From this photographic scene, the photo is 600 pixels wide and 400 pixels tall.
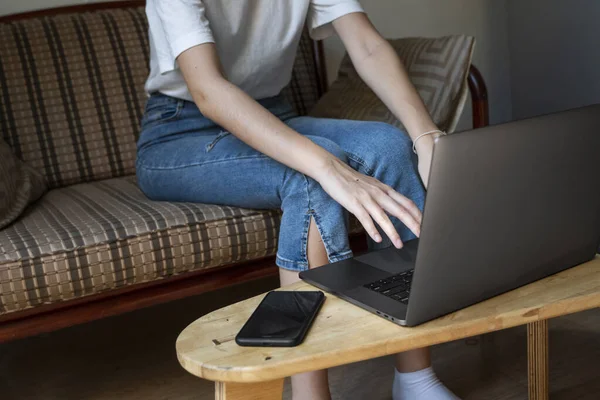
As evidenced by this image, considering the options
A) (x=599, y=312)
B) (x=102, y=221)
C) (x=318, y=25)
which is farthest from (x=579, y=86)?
(x=102, y=221)

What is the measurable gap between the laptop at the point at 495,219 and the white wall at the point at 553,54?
1431 millimetres

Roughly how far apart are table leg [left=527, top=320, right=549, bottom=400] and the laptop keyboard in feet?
1.11

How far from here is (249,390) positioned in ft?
2.61

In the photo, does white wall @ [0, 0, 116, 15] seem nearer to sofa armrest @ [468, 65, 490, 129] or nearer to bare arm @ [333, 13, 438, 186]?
bare arm @ [333, 13, 438, 186]

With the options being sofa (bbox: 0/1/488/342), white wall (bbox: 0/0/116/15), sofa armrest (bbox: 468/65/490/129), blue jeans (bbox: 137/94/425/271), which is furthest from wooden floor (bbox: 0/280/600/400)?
white wall (bbox: 0/0/116/15)

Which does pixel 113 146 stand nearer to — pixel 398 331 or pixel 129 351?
pixel 129 351

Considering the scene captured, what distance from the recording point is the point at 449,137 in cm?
71

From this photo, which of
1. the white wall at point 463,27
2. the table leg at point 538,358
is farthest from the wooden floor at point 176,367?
the white wall at point 463,27

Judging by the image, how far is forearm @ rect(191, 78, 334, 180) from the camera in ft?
3.62

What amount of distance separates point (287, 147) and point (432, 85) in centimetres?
69

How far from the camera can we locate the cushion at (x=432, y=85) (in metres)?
1.69

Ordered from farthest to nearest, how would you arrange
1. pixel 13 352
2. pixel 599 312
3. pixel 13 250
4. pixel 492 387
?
pixel 13 352 → pixel 599 312 → pixel 492 387 → pixel 13 250

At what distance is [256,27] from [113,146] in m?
0.58

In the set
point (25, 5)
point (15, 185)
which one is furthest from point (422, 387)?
point (25, 5)
